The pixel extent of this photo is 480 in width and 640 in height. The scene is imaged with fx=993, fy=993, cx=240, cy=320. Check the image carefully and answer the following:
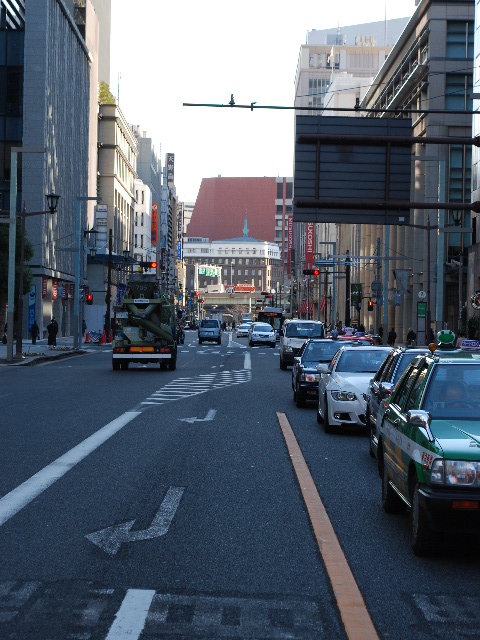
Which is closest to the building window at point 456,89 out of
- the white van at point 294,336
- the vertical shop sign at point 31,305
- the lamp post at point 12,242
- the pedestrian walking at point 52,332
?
the white van at point 294,336

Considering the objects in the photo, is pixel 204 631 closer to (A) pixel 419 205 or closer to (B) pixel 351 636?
(B) pixel 351 636

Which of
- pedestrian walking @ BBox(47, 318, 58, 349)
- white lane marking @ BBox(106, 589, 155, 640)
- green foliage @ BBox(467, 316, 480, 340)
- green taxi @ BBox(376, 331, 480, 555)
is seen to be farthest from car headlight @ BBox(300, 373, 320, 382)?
pedestrian walking @ BBox(47, 318, 58, 349)

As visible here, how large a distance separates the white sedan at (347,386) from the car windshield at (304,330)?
74.0 ft

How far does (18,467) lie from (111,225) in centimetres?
9203

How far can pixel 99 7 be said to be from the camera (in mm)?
111000

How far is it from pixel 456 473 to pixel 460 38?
208 ft

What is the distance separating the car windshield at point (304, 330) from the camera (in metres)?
41.3

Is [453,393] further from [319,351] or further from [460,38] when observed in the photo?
[460,38]

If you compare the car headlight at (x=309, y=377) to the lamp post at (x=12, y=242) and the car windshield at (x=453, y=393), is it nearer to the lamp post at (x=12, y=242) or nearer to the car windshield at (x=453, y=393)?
the car windshield at (x=453, y=393)

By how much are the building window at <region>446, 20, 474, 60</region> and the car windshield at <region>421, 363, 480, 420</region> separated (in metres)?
60.8

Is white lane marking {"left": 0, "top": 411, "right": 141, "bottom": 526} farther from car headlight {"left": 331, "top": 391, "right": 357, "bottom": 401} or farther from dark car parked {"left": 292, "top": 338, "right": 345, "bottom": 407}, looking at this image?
dark car parked {"left": 292, "top": 338, "right": 345, "bottom": 407}

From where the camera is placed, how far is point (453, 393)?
8.51m

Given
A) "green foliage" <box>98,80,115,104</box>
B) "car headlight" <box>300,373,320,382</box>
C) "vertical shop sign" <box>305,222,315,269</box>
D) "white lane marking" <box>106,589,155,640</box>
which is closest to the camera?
"white lane marking" <box>106,589,155,640</box>

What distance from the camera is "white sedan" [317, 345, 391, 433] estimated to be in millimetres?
16344
